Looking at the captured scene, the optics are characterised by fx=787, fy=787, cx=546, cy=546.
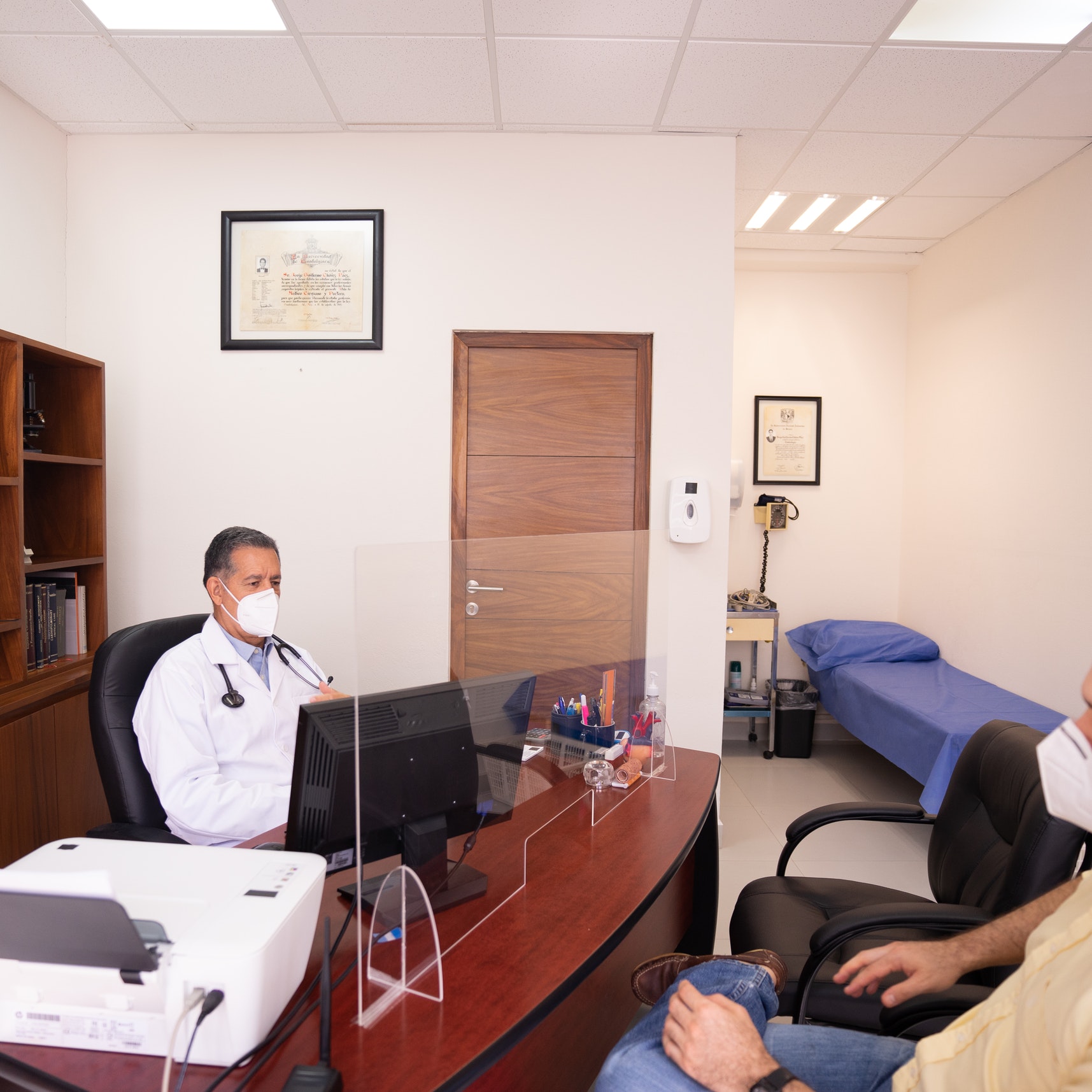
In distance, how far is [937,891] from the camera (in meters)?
1.89

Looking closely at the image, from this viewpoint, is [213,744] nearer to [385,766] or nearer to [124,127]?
[385,766]

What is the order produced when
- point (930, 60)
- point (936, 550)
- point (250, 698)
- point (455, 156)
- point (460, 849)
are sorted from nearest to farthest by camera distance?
1. point (460, 849)
2. point (250, 698)
3. point (930, 60)
4. point (455, 156)
5. point (936, 550)

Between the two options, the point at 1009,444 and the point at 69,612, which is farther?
the point at 1009,444

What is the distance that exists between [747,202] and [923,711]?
8.62ft

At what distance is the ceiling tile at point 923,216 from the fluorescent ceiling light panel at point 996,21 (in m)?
1.35

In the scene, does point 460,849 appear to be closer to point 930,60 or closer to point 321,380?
point 321,380

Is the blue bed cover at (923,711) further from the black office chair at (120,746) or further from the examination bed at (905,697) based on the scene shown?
the black office chair at (120,746)

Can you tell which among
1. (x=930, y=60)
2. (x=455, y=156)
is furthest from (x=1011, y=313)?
(x=455, y=156)

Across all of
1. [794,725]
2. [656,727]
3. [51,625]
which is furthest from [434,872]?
[794,725]

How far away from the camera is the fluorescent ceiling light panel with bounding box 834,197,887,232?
3947 millimetres

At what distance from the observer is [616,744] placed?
6.73ft

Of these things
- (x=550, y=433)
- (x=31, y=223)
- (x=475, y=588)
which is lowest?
(x=475, y=588)

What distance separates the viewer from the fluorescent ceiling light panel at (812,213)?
394cm

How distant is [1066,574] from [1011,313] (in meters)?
1.34
